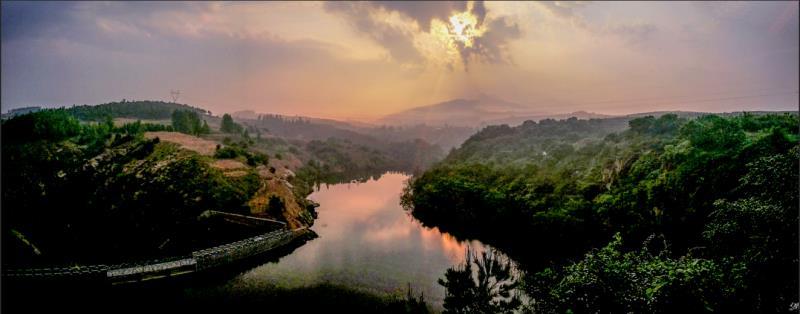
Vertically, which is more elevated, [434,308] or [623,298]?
[623,298]

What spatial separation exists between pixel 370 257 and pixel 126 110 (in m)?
133

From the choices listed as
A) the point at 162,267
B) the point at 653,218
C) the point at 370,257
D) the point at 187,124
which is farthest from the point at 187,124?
the point at 653,218

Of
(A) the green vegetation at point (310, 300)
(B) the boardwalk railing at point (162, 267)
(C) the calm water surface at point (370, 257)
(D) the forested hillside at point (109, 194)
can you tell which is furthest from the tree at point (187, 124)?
(A) the green vegetation at point (310, 300)

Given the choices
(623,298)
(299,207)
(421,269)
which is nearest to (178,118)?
(299,207)

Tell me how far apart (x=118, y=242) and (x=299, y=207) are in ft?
76.4

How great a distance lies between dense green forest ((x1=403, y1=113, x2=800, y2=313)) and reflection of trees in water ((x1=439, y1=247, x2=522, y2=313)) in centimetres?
229

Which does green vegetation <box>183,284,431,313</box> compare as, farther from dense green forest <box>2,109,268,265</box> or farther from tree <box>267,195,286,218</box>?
tree <box>267,195,286,218</box>

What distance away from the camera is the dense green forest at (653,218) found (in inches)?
677

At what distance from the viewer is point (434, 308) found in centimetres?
3052

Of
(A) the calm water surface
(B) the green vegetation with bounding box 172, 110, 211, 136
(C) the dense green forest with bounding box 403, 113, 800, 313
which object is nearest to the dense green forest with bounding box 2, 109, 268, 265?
(A) the calm water surface

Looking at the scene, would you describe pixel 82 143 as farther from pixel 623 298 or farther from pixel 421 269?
pixel 623 298

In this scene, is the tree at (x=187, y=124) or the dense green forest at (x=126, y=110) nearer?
the dense green forest at (x=126, y=110)

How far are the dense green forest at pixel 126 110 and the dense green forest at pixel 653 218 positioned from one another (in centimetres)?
9763

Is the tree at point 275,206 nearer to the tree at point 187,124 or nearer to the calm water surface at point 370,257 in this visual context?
the calm water surface at point 370,257
